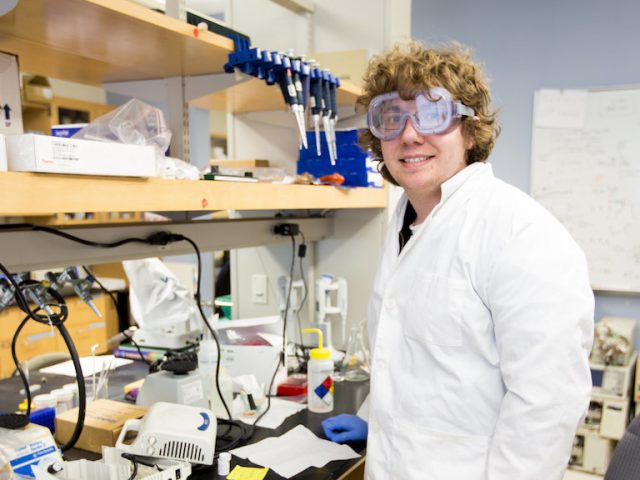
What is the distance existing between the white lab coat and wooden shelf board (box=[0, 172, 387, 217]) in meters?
0.41

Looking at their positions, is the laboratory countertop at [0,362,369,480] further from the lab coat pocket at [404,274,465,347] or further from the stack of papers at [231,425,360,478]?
the lab coat pocket at [404,274,465,347]

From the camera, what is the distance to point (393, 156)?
1234 mm

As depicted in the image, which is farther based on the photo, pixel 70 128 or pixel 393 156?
pixel 70 128

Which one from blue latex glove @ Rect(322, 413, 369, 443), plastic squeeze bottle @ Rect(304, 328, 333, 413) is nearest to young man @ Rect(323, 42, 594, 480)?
blue latex glove @ Rect(322, 413, 369, 443)

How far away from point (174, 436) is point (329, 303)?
109cm

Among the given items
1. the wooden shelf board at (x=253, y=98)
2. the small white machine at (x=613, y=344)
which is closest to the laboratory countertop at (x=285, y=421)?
the wooden shelf board at (x=253, y=98)

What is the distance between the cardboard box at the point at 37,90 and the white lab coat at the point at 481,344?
3.83 meters

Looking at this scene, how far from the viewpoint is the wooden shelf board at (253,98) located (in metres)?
1.72

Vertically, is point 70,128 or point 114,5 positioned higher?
point 114,5

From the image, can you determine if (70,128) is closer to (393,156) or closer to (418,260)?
(393,156)

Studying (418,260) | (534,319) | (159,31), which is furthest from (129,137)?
(534,319)

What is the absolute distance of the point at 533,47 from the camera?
3.19m

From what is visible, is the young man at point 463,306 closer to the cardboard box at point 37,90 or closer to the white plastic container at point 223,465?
the white plastic container at point 223,465

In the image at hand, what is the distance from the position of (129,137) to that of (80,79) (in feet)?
1.90
